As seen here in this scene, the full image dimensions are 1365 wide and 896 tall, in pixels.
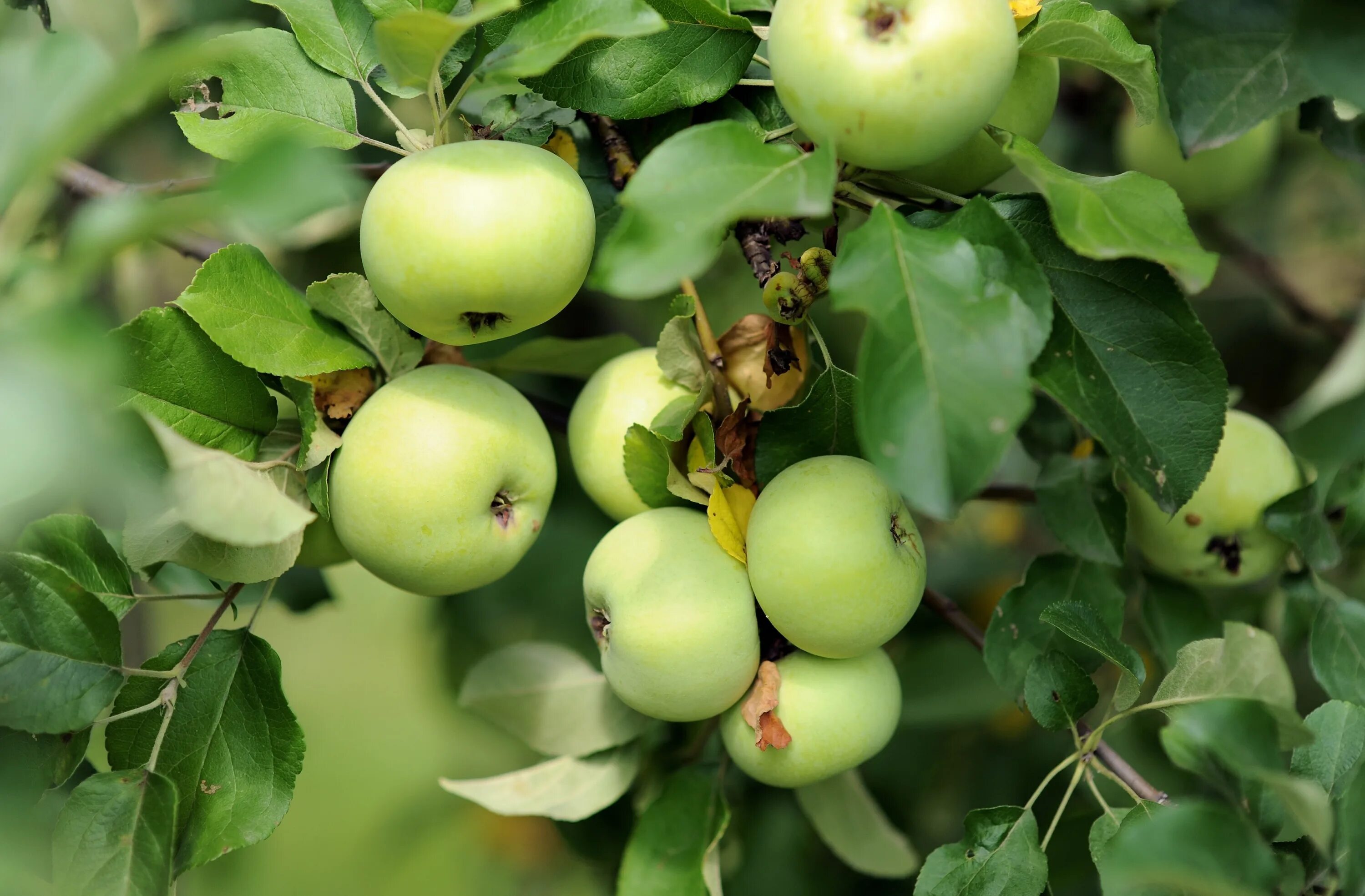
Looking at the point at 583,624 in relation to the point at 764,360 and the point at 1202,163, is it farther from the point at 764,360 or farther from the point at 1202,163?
the point at 1202,163

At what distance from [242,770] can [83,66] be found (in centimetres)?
55

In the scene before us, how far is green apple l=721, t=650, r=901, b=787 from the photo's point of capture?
78 cm

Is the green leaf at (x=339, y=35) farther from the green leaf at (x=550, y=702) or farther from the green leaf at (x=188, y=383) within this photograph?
the green leaf at (x=550, y=702)

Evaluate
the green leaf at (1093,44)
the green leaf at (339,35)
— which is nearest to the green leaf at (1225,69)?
the green leaf at (1093,44)

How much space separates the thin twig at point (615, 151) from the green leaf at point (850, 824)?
0.65 metres

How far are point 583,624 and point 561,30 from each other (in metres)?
0.94

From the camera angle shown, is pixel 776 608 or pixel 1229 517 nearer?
pixel 776 608

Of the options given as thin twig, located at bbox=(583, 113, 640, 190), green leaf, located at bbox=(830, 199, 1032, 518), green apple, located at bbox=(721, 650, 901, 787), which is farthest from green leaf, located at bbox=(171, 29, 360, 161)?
green apple, located at bbox=(721, 650, 901, 787)

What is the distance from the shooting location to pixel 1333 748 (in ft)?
2.43

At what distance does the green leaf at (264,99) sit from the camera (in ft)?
2.53

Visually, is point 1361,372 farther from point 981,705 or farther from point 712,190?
point 712,190

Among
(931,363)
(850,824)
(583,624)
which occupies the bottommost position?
(583,624)

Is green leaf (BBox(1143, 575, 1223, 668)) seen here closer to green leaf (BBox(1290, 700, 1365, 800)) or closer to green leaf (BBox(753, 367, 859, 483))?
green leaf (BBox(1290, 700, 1365, 800))

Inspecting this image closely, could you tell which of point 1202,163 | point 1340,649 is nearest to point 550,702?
point 1340,649
